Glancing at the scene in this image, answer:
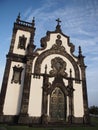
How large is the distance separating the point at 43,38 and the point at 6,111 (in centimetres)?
1167

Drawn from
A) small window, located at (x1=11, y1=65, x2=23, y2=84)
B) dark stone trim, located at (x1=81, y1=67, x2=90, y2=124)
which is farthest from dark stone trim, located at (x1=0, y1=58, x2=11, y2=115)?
dark stone trim, located at (x1=81, y1=67, x2=90, y2=124)

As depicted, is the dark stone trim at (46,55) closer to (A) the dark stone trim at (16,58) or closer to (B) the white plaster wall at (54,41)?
(B) the white plaster wall at (54,41)

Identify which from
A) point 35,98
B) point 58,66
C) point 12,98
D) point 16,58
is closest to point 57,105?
point 35,98

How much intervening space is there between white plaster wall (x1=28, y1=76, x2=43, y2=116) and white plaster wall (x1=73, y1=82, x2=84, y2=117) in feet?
16.9

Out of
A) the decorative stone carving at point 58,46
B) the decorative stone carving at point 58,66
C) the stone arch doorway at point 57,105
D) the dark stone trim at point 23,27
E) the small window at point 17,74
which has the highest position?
the dark stone trim at point 23,27

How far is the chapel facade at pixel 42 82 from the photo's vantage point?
15.9 m

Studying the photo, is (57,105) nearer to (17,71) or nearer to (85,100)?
(85,100)

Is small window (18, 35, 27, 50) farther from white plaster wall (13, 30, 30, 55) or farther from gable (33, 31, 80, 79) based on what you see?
gable (33, 31, 80, 79)

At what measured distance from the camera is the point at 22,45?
1998 centimetres

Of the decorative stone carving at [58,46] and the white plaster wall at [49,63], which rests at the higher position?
the decorative stone carving at [58,46]

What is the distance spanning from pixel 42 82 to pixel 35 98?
231 cm

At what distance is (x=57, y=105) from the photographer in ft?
57.0

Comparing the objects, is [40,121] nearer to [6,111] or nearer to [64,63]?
[6,111]

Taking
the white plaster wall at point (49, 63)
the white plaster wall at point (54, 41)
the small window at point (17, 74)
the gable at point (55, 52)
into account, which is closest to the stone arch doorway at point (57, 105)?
the white plaster wall at point (49, 63)
